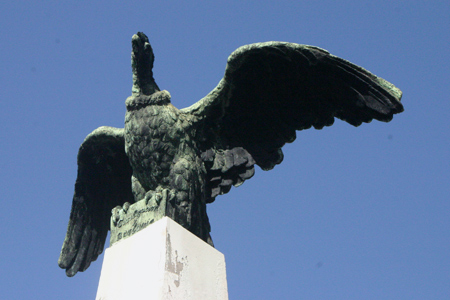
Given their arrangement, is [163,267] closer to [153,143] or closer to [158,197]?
[158,197]

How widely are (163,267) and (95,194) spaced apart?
8.66ft

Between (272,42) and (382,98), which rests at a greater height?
(272,42)

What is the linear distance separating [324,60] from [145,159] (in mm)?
2160

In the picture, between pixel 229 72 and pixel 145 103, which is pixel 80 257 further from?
pixel 229 72

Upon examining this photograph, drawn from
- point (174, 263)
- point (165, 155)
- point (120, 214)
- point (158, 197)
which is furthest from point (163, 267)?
point (165, 155)

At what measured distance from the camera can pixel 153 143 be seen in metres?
6.89

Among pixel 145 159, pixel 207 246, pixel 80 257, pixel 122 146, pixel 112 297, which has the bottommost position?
pixel 112 297

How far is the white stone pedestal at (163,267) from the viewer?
553cm

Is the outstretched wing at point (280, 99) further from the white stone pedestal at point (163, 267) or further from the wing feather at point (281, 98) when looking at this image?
the white stone pedestal at point (163, 267)

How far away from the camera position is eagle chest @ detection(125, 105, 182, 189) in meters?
6.85

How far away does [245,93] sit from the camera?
23.7 ft

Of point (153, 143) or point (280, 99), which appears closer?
point (153, 143)

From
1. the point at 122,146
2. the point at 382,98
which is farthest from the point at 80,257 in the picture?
the point at 382,98

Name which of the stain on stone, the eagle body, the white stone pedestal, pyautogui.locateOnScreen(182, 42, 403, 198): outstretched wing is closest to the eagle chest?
the eagle body
